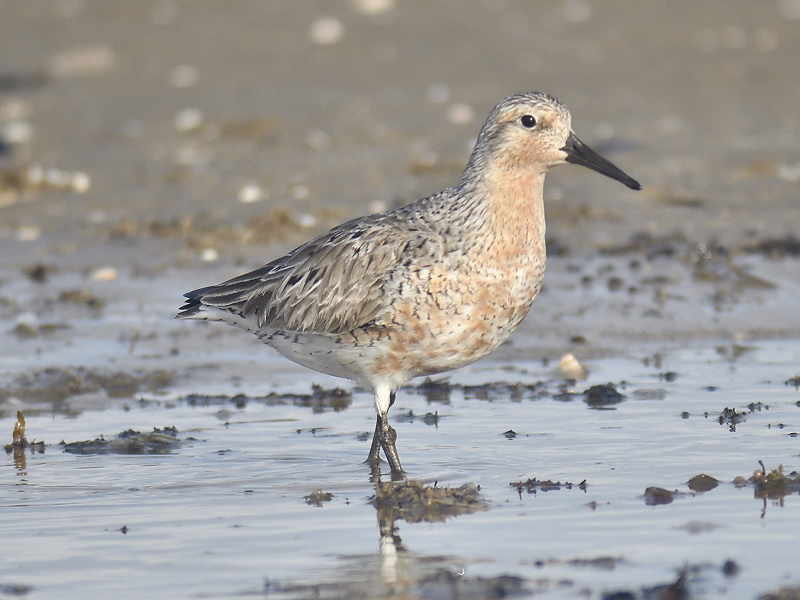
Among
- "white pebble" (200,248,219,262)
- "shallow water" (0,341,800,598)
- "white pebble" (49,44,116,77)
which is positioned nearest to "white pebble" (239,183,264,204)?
"white pebble" (200,248,219,262)

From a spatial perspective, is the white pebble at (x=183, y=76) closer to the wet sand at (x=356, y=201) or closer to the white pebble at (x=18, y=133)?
the wet sand at (x=356, y=201)

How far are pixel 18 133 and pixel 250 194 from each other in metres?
5.10

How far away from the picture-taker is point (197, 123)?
19750 mm

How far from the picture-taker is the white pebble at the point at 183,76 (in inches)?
840

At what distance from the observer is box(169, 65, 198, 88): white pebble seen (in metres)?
21.3

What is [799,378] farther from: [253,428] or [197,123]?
[197,123]

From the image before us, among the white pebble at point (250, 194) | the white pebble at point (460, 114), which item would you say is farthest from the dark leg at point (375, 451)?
the white pebble at point (460, 114)

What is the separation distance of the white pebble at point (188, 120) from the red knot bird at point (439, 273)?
11297 mm

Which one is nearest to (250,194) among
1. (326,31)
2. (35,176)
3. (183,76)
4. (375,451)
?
(35,176)

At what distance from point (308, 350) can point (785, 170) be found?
10.4m

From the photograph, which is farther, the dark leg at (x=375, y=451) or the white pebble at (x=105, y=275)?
the white pebble at (x=105, y=275)

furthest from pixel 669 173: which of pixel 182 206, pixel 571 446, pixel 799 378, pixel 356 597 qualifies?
pixel 356 597

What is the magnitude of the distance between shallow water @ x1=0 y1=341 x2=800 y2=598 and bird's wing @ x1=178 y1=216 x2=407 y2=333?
0.90 m

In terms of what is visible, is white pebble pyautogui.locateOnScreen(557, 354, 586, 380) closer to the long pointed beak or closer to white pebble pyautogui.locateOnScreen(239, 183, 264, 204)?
the long pointed beak
